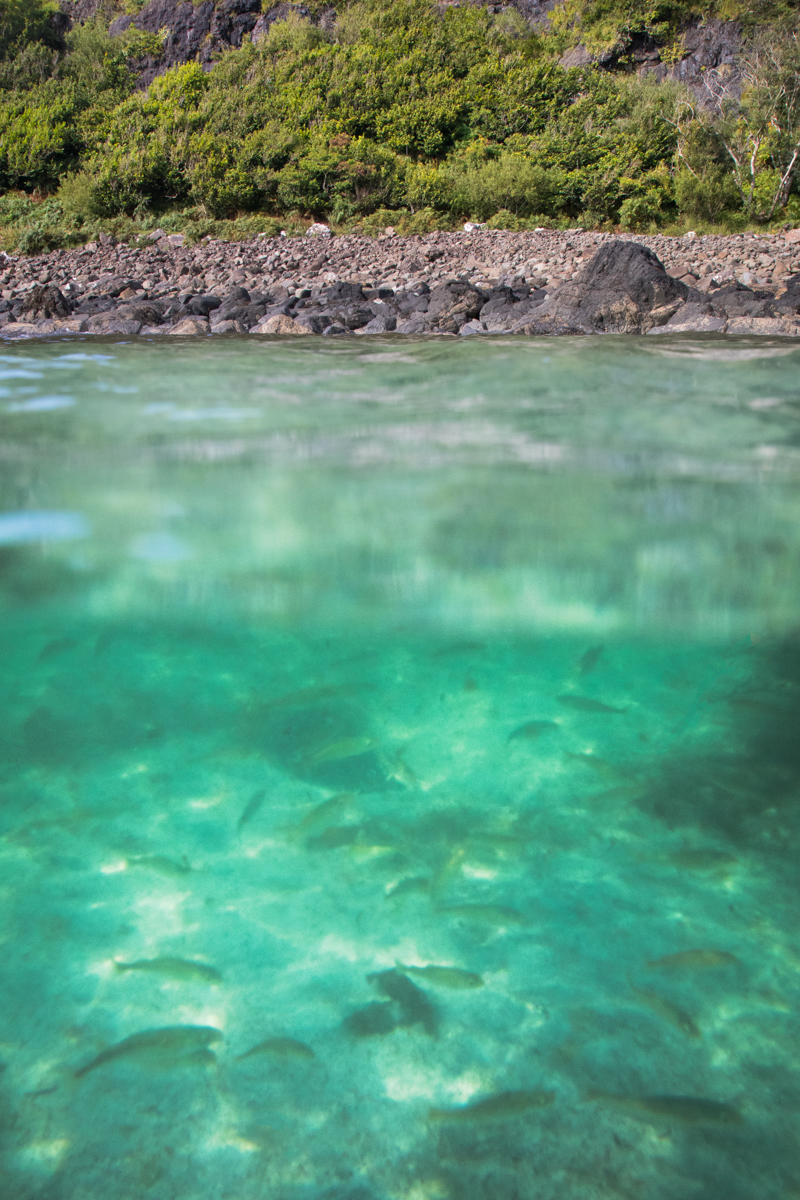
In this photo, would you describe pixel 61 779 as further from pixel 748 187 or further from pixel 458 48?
pixel 458 48

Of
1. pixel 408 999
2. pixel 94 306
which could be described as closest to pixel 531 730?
pixel 408 999

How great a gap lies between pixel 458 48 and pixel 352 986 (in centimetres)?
2416

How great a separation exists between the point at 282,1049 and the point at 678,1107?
58 centimetres

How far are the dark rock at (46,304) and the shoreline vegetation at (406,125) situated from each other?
4.69m

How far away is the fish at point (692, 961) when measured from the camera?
1.30m

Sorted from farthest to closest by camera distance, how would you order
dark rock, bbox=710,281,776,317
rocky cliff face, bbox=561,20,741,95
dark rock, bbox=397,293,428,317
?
rocky cliff face, bbox=561,20,741,95 < dark rock, bbox=397,293,428,317 < dark rock, bbox=710,281,776,317

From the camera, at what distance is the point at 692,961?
4.28 feet

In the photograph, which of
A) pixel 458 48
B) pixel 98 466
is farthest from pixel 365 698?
pixel 458 48

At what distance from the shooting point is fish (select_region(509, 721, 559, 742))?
191 centimetres

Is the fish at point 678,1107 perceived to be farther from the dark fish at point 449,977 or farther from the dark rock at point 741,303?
the dark rock at point 741,303

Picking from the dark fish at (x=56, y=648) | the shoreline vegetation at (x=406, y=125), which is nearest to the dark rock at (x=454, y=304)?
the shoreline vegetation at (x=406, y=125)

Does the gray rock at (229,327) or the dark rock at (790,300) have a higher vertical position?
the dark rock at (790,300)

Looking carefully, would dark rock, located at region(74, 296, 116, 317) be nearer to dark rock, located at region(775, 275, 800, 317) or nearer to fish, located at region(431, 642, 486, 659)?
dark rock, located at region(775, 275, 800, 317)

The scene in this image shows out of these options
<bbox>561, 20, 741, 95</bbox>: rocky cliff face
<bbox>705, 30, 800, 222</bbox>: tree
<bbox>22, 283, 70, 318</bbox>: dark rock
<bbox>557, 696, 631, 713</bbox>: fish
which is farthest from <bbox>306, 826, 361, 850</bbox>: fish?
<bbox>561, 20, 741, 95</bbox>: rocky cliff face
